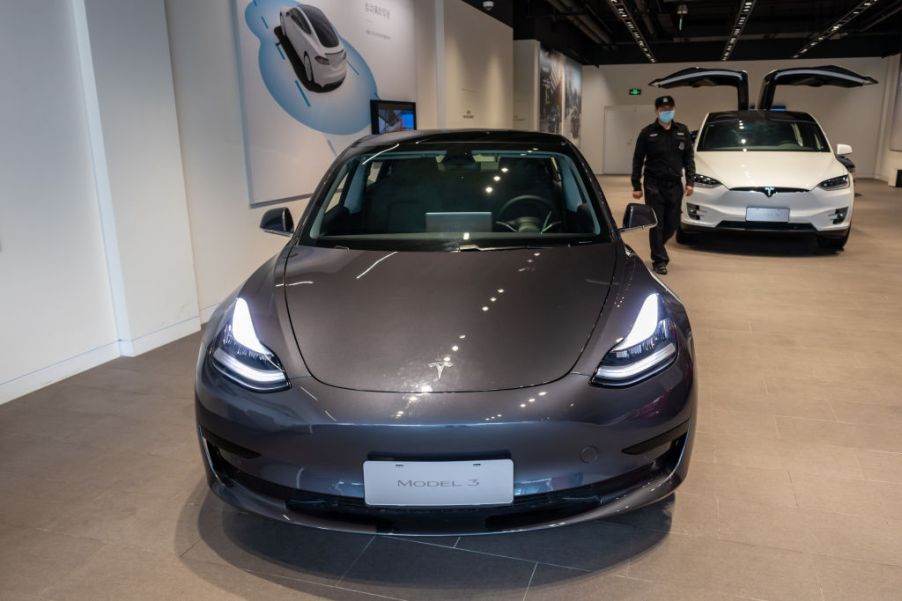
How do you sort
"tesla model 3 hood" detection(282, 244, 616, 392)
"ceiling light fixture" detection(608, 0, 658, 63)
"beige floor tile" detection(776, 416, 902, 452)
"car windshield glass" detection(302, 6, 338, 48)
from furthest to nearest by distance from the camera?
"ceiling light fixture" detection(608, 0, 658, 63) < "car windshield glass" detection(302, 6, 338, 48) < "beige floor tile" detection(776, 416, 902, 452) < "tesla model 3 hood" detection(282, 244, 616, 392)

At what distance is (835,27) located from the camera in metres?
15.1

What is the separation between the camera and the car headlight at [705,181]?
22.8ft

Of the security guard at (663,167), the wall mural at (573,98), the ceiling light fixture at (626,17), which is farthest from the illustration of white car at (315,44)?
the wall mural at (573,98)

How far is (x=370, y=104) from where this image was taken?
7297mm

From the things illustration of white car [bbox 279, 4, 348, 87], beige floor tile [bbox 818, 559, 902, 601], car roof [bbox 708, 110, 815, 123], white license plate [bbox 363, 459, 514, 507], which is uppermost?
illustration of white car [bbox 279, 4, 348, 87]

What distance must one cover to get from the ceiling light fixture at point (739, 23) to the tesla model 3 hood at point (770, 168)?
282 inches

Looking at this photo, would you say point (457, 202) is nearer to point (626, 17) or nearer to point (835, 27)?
point (626, 17)

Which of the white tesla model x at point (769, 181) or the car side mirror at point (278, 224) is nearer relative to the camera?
the car side mirror at point (278, 224)

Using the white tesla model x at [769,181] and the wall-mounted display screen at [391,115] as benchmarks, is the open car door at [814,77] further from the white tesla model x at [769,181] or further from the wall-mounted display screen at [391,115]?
the wall-mounted display screen at [391,115]

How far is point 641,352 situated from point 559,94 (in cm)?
1589

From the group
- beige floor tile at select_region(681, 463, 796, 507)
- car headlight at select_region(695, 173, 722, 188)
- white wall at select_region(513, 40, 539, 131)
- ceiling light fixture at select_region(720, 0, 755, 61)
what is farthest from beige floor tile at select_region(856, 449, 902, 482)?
ceiling light fixture at select_region(720, 0, 755, 61)

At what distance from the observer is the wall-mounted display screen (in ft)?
24.1

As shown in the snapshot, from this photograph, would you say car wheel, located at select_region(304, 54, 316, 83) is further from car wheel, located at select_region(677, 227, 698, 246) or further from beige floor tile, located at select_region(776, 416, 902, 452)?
beige floor tile, located at select_region(776, 416, 902, 452)

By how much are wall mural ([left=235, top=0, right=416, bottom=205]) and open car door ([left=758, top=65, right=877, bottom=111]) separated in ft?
15.6
